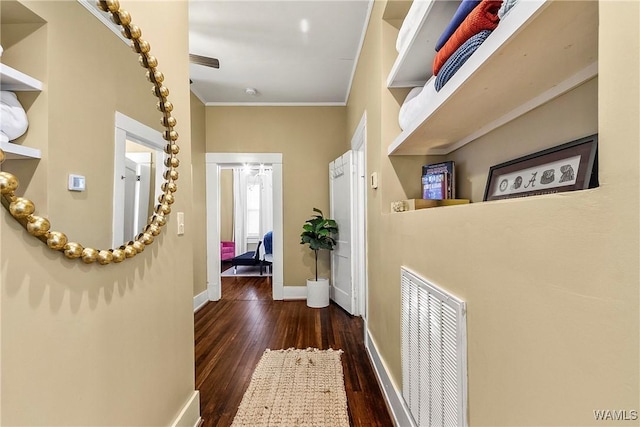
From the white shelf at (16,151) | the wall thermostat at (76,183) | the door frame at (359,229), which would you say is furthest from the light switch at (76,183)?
the door frame at (359,229)

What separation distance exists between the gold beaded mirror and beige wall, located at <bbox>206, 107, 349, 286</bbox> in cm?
279

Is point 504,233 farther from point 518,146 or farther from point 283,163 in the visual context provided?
point 283,163

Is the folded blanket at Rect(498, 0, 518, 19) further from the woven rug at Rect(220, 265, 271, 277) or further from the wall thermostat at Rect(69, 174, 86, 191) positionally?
the woven rug at Rect(220, 265, 271, 277)

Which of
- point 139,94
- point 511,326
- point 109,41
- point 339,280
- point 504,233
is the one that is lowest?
point 339,280

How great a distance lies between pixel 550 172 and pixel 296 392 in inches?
72.6

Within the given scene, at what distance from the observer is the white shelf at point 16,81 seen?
64 centimetres

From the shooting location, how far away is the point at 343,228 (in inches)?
142

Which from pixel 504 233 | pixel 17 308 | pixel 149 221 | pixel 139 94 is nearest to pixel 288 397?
pixel 149 221

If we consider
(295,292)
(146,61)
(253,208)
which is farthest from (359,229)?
(253,208)

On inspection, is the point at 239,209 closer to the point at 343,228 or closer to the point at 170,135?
the point at 343,228

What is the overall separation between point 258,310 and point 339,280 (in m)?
1.07

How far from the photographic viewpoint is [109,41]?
0.98 metres

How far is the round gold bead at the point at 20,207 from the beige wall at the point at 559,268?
1.12 meters

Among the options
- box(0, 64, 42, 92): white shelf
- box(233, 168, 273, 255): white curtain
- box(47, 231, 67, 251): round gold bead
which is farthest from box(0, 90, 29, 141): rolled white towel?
box(233, 168, 273, 255): white curtain
